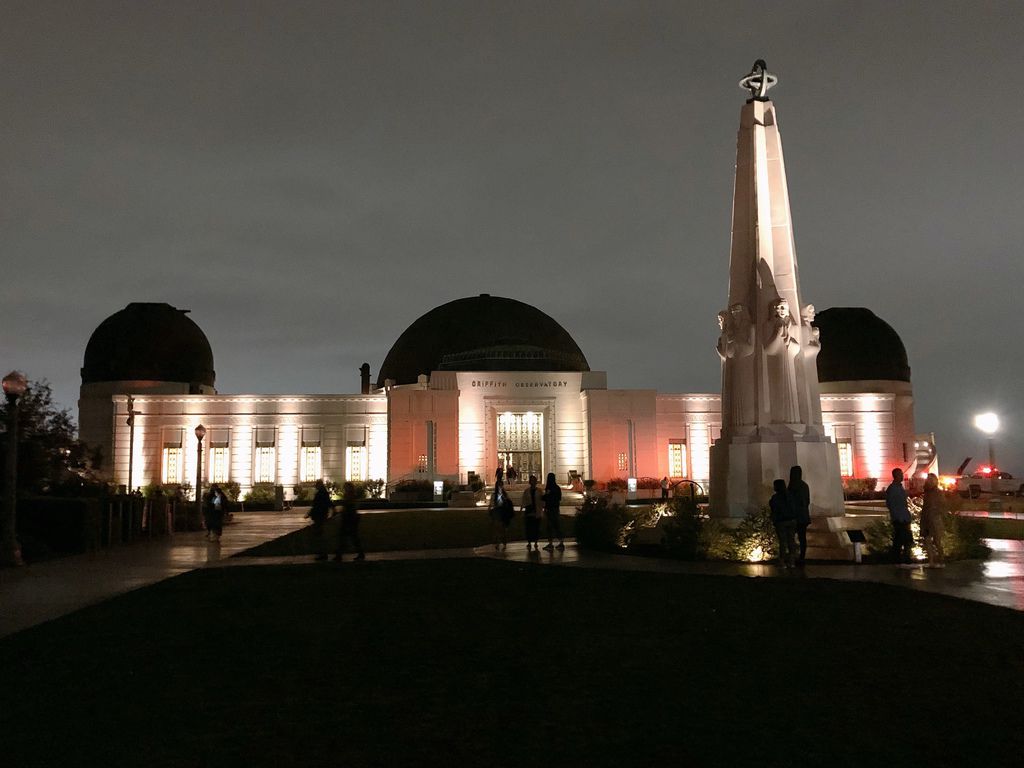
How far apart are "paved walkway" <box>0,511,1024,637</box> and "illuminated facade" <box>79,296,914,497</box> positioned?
28950mm

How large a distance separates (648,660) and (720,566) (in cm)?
735

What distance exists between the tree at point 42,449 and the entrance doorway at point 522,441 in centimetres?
2283

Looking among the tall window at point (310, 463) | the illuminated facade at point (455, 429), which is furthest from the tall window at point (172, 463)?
the tall window at point (310, 463)

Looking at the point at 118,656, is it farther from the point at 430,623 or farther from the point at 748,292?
the point at 748,292

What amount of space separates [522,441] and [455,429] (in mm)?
4525

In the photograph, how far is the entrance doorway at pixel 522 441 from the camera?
168 ft

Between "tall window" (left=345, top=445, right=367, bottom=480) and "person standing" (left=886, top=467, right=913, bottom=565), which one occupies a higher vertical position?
"tall window" (left=345, top=445, right=367, bottom=480)

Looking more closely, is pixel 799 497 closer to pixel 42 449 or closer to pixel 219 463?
pixel 42 449

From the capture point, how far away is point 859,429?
5431cm

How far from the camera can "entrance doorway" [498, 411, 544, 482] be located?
51156 mm

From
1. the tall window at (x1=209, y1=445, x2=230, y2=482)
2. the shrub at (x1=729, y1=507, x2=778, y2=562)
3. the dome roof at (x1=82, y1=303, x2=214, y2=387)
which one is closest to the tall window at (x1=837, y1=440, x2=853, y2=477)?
the tall window at (x1=209, y1=445, x2=230, y2=482)

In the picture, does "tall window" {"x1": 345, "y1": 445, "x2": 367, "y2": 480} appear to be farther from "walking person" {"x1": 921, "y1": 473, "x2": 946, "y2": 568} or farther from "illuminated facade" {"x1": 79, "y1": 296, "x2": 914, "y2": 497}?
"walking person" {"x1": 921, "y1": 473, "x2": 946, "y2": 568}

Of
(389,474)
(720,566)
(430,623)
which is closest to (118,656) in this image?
(430,623)

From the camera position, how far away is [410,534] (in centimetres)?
2333
